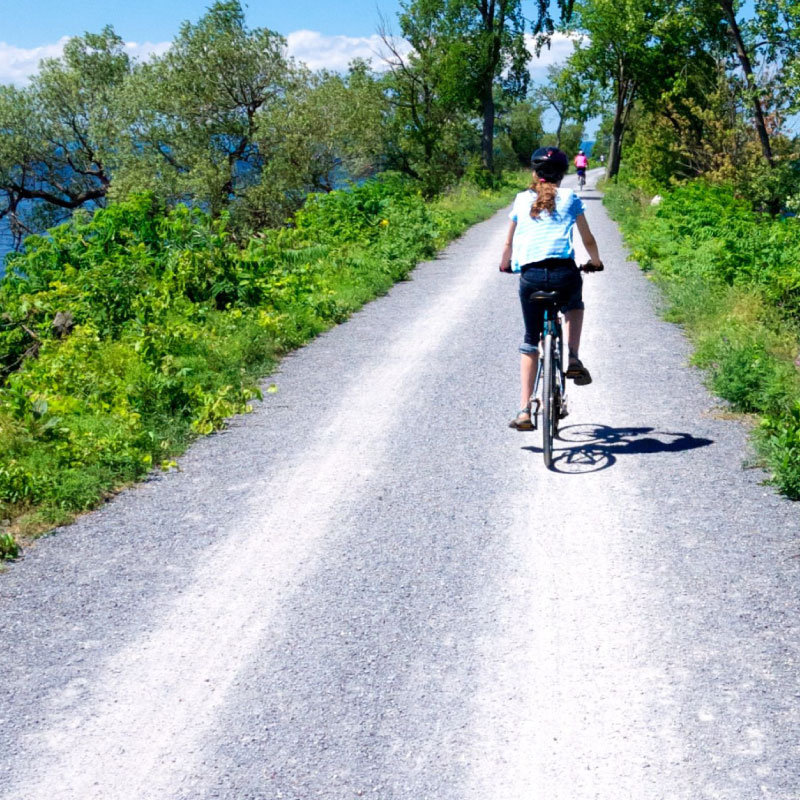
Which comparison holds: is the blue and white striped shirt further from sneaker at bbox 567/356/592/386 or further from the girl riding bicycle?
sneaker at bbox 567/356/592/386

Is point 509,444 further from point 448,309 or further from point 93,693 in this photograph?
point 448,309

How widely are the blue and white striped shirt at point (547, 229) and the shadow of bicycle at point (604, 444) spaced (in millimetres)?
1572

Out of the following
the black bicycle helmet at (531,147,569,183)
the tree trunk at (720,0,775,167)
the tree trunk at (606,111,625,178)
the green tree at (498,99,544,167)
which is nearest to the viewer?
the black bicycle helmet at (531,147,569,183)

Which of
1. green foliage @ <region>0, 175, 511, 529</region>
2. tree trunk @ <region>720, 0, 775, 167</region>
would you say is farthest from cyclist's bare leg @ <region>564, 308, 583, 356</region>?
tree trunk @ <region>720, 0, 775, 167</region>

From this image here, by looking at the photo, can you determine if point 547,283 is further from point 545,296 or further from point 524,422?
point 524,422

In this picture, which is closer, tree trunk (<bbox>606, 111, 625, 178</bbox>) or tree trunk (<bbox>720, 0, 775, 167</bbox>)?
tree trunk (<bbox>720, 0, 775, 167</bbox>)

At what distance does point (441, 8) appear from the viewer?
1617 inches

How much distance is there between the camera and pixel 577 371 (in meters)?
6.71

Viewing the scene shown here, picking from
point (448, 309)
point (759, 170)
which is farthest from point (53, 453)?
point (759, 170)

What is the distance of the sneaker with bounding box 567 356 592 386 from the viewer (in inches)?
263

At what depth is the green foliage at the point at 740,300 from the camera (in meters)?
7.23

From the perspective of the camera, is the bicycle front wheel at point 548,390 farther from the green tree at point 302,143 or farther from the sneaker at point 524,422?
the green tree at point 302,143

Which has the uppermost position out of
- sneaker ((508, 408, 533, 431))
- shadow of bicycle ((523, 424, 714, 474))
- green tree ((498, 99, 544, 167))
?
green tree ((498, 99, 544, 167))

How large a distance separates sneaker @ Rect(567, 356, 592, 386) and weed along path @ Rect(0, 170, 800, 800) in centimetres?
56
